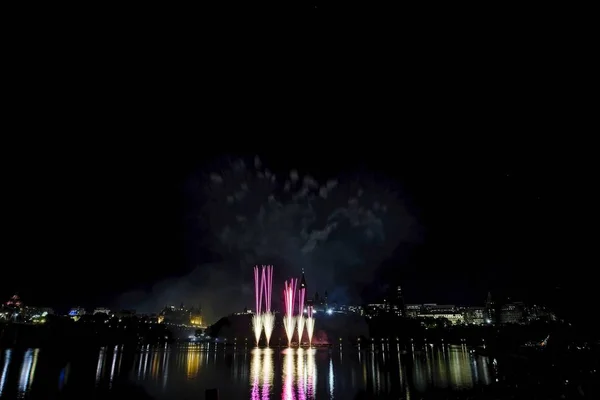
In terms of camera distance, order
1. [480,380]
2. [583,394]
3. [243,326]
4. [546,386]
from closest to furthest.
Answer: [583,394], [546,386], [480,380], [243,326]

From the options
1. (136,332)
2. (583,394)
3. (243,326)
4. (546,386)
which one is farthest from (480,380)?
(243,326)

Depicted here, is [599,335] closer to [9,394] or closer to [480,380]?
[480,380]

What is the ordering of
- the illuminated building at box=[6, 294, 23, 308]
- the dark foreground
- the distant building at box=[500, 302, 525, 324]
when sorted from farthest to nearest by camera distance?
the distant building at box=[500, 302, 525, 324], the illuminated building at box=[6, 294, 23, 308], the dark foreground

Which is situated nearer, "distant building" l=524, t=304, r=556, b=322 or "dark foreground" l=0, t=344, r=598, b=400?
"dark foreground" l=0, t=344, r=598, b=400

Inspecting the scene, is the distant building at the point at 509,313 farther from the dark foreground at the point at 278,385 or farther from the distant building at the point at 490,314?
the dark foreground at the point at 278,385

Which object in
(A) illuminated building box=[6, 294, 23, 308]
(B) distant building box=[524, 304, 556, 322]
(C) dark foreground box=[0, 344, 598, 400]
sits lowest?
(C) dark foreground box=[0, 344, 598, 400]

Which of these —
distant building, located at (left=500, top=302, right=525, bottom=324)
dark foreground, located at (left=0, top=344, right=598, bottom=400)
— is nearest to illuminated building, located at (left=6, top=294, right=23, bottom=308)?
dark foreground, located at (left=0, top=344, right=598, bottom=400)

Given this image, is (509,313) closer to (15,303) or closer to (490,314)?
(490,314)

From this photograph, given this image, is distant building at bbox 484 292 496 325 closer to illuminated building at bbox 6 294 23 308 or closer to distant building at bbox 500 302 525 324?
distant building at bbox 500 302 525 324

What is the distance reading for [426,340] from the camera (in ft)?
504

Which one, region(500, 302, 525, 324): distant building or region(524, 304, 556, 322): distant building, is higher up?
region(500, 302, 525, 324): distant building

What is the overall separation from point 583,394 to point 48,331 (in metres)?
135

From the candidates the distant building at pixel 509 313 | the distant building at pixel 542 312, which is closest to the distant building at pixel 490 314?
the distant building at pixel 509 313

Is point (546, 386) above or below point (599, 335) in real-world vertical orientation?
below
